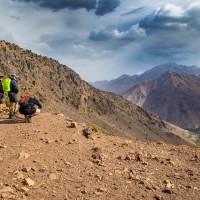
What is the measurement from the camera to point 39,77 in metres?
192

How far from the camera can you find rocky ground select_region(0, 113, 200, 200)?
473 inches

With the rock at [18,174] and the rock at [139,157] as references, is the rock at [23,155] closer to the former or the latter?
the rock at [18,174]

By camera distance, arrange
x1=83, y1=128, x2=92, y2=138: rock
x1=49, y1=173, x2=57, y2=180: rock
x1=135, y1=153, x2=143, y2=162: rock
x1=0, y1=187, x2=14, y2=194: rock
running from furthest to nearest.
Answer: x1=83, y1=128, x2=92, y2=138: rock < x1=135, y1=153, x2=143, y2=162: rock < x1=49, y1=173, x2=57, y2=180: rock < x1=0, y1=187, x2=14, y2=194: rock

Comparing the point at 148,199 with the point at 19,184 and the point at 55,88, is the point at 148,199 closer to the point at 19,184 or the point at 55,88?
the point at 19,184

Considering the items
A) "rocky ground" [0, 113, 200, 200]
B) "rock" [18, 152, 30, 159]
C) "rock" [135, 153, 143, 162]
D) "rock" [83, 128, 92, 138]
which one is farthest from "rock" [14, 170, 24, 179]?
"rock" [83, 128, 92, 138]

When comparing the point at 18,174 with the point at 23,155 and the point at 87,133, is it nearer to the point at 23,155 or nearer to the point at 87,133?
the point at 23,155

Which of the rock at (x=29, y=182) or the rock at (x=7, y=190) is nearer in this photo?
the rock at (x=7, y=190)

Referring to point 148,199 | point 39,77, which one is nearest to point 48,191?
point 148,199

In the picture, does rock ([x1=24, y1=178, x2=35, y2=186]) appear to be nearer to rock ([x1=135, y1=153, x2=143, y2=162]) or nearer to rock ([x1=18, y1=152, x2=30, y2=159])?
rock ([x1=18, y1=152, x2=30, y2=159])

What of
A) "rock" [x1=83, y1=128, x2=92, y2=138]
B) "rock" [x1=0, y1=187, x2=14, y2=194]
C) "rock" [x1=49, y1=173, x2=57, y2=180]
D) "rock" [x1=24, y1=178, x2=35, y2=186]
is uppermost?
"rock" [x1=83, y1=128, x2=92, y2=138]

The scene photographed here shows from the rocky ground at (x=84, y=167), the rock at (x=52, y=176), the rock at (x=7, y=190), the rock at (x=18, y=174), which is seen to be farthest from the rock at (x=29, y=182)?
the rock at (x=52, y=176)

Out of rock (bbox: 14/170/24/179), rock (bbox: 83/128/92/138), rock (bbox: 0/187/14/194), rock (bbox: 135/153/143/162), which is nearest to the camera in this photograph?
rock (bbox: 0/187/14/194)

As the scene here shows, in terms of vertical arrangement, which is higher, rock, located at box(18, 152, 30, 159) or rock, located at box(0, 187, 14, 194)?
rock, located at box(18, 152, 30, 159)

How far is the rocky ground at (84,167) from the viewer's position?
1201 cm
